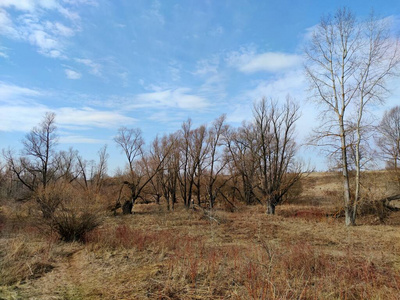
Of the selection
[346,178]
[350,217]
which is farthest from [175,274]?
[350,217]

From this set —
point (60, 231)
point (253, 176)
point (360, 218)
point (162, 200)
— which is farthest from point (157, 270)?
point (162, 200)

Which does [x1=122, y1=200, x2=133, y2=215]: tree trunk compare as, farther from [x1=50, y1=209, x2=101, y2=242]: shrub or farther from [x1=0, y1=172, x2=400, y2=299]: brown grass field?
[x1=0, y1=172, x2=400, y2=299]: brown grass field

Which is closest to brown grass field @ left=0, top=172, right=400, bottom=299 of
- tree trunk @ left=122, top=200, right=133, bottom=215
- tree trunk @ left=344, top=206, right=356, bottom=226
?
tree trunk @ left=344, top=206, right=356, bottom=226

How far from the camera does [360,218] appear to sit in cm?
1762

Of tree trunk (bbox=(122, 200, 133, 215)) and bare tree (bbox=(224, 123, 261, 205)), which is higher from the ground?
bare tree (bbox=(224, 123, 261, 205))

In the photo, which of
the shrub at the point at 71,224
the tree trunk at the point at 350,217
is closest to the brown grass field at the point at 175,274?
the shrub at the point at 71,224

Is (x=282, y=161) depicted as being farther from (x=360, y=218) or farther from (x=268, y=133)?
(x=360, y=218)

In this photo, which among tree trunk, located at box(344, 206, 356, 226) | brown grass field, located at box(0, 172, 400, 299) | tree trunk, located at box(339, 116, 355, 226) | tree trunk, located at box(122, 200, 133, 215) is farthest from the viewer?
tree trunk, located at box(122, 200, 133, 215)

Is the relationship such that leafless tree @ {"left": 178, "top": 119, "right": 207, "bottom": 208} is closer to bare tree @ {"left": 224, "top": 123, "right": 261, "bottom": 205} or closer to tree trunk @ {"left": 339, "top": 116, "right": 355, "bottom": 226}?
bare tree @ {"left": 224, "top": 123, "right": 261, "bottom": 205}

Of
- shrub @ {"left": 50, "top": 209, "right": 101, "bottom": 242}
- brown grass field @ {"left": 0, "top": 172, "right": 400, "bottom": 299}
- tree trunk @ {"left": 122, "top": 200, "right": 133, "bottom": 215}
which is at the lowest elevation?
tree trunk @ {"left": 122, "top": 200, "right": 133, "bottom": 215}

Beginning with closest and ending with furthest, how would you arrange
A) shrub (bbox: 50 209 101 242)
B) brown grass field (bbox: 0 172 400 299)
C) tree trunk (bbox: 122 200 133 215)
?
1. brown grass field (bbox: 0 172 400 299)
2. shrub (bbox: 50 209 101 242)
3. tree trunk (bbox: 122 200 133 215)

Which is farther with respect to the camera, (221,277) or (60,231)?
(60,231)

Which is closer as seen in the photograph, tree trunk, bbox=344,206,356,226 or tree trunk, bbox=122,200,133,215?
A: tree trunk, bbox=344,206,356,226

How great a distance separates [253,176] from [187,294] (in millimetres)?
28462
